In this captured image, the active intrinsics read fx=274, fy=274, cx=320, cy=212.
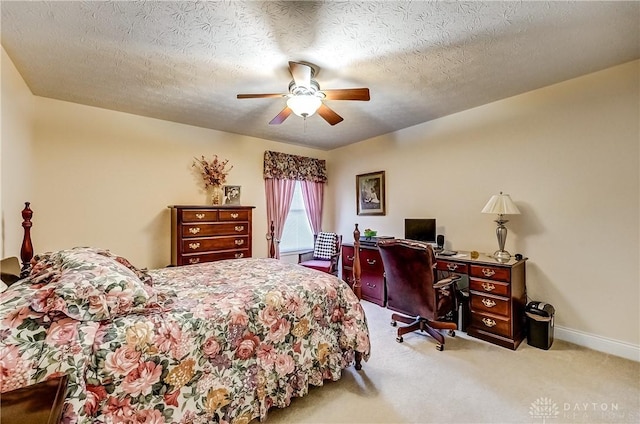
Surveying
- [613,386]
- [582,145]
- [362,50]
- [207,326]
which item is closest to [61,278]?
[207,326]

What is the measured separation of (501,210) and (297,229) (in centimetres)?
315

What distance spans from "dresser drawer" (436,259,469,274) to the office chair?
0.22 m

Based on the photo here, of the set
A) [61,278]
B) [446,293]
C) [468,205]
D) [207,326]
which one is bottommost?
[446,293]

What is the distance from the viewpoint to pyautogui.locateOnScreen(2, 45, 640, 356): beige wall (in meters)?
2.42

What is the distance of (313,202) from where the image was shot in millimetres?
5117

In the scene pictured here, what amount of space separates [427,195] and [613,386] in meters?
2.47

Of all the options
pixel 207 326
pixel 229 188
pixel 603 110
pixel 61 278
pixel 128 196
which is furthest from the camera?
pixel 229 188

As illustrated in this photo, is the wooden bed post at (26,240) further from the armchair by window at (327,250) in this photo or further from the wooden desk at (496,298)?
the wooden desk at (496,298)

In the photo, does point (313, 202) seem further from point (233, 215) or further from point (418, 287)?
point (418, 287)

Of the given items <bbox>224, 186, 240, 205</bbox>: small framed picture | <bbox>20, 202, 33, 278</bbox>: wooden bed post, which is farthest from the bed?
<bbox>224, 186, 240, 205</bbox>: small framed picture

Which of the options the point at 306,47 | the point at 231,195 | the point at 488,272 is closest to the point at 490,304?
the point at 488,272

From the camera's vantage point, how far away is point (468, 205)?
3418 millimetres

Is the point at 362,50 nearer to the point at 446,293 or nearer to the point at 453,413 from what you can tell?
the point at 446,293

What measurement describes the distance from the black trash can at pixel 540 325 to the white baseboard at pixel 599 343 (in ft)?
0.70
